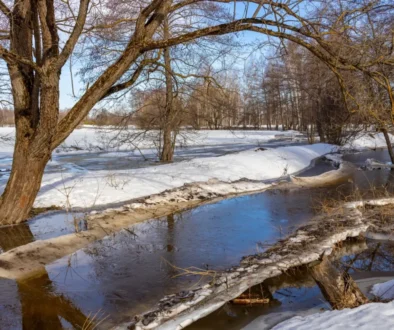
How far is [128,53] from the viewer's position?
Answer: 24.0 ft

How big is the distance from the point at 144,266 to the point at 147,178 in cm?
651

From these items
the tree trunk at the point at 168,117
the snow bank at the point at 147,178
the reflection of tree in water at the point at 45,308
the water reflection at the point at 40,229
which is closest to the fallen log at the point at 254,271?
the reflection of tree in water at the point at 45,308

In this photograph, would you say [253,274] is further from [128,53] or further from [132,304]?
[128,53]

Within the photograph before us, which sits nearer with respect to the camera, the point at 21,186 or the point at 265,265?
the point at 265,265

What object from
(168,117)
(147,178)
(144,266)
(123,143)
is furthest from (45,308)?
(168,117)

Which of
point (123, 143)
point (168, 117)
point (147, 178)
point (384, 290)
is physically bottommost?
point (384, 290)

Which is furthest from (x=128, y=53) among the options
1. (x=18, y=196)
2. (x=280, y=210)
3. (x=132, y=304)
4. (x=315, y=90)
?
(x=315, y=90)

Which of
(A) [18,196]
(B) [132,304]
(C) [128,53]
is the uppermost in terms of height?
(C) [128,53]

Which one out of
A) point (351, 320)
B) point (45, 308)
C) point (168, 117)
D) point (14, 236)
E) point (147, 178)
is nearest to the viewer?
point (351, 320)

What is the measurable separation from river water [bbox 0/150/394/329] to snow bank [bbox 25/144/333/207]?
4.45ft

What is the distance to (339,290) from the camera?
4312 mm

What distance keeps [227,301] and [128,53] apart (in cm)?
503

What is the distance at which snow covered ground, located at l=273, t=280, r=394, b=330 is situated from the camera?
333 centimetres

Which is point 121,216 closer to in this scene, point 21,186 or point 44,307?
point 21,186
